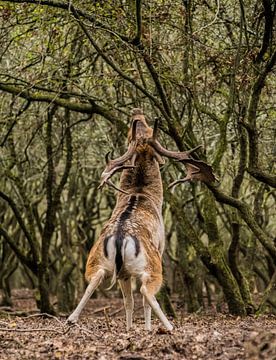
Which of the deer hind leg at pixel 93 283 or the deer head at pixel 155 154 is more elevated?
the deer head at pixel 155 154

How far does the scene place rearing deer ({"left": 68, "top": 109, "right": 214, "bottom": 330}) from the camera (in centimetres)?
949

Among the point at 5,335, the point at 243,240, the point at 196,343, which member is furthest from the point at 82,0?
the point at 243,240

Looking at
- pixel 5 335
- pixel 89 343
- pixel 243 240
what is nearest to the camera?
pixel 89 343

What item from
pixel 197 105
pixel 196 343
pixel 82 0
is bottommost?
pixel 196 343

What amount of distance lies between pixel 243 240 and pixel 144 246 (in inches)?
634

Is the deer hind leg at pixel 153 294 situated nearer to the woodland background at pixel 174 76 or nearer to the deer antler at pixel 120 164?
the deer antler at pixel 120 164

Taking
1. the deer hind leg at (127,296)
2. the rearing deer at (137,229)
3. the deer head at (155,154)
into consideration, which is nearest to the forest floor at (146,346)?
the rearing deer at (137,229)

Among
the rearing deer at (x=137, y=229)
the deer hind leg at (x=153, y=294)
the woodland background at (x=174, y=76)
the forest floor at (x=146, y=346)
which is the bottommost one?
the forest floor at (x=146, y=346)

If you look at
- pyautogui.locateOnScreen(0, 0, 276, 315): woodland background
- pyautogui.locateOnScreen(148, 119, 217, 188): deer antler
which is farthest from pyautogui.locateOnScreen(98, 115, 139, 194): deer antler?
pyautogui.locateOnScreen(0, 0, 276, 315): woodland background

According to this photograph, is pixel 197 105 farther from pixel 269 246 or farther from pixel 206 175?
pixel 269 246

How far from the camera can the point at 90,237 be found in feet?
99.0

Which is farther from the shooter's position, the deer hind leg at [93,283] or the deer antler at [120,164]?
the deer antler at [120,164]

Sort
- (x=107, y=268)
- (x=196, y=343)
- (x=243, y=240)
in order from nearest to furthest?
(x=196, y=343)
(x=107, y=268)
(x=243, y=240)

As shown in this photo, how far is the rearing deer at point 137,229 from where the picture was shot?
9.49 m
